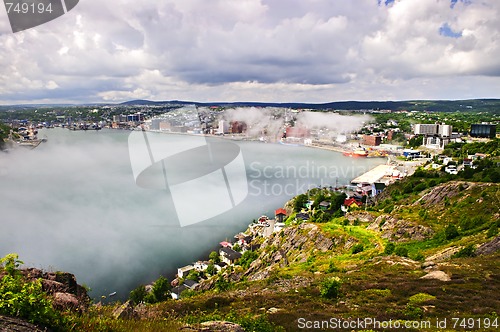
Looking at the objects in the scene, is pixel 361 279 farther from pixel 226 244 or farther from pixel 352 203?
pixel 352 203

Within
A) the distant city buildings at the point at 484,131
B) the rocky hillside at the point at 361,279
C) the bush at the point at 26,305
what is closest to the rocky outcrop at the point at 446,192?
the rocky hillside at the point at 361,279

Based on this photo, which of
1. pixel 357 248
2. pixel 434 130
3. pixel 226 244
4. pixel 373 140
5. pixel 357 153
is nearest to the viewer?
pixel 357 248

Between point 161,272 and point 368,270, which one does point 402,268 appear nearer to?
point 368,270

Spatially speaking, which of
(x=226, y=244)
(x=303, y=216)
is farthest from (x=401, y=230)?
(x=226, y=244)

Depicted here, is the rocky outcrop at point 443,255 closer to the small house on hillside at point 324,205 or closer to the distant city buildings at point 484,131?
the small house on hillside at point 324,205

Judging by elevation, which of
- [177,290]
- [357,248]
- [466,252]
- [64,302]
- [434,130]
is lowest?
[434,130]

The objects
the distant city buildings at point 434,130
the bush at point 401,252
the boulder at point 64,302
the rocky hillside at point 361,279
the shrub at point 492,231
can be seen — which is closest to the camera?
the boulder at point 64,302
